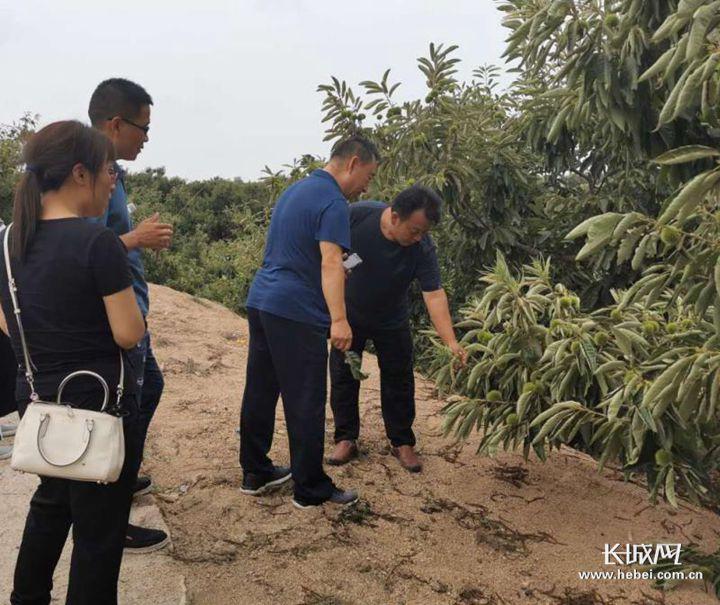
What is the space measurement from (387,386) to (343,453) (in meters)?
0.45

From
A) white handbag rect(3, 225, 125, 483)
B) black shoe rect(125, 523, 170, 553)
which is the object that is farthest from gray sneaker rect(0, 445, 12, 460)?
white handbag rect(3, 225, 125, 483)

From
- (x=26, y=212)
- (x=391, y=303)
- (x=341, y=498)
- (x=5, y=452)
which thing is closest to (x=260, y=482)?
(x=341, y=498)

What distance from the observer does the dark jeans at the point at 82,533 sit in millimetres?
2223

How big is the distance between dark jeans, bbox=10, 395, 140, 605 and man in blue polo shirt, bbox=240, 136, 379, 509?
1.08 meters

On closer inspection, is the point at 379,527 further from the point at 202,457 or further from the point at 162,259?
the point at 162,259

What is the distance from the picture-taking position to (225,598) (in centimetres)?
293

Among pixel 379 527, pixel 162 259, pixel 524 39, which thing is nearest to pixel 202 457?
pixel 379 527

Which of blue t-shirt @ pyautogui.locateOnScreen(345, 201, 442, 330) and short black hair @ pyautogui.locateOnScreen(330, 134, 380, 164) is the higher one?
short black hair @ pyautogui.locateOnScreen(330, 134, 380, 164)

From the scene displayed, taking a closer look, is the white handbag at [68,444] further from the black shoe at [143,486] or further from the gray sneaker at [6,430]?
the gray sneaker at [6,430]

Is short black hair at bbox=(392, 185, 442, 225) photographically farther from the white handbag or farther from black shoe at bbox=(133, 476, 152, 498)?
the white handbag

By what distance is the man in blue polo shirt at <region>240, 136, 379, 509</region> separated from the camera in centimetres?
334

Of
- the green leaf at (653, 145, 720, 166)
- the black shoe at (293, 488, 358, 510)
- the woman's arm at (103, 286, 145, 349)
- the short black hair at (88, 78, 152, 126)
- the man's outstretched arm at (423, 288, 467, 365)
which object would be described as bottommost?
the black shoe at (293, 488, 358, 510)

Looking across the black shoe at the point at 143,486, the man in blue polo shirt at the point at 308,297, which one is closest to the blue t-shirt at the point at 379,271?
the man in blue polo shirt at the point at 308,297

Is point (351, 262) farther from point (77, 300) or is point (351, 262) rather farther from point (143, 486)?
point (77, 300)
